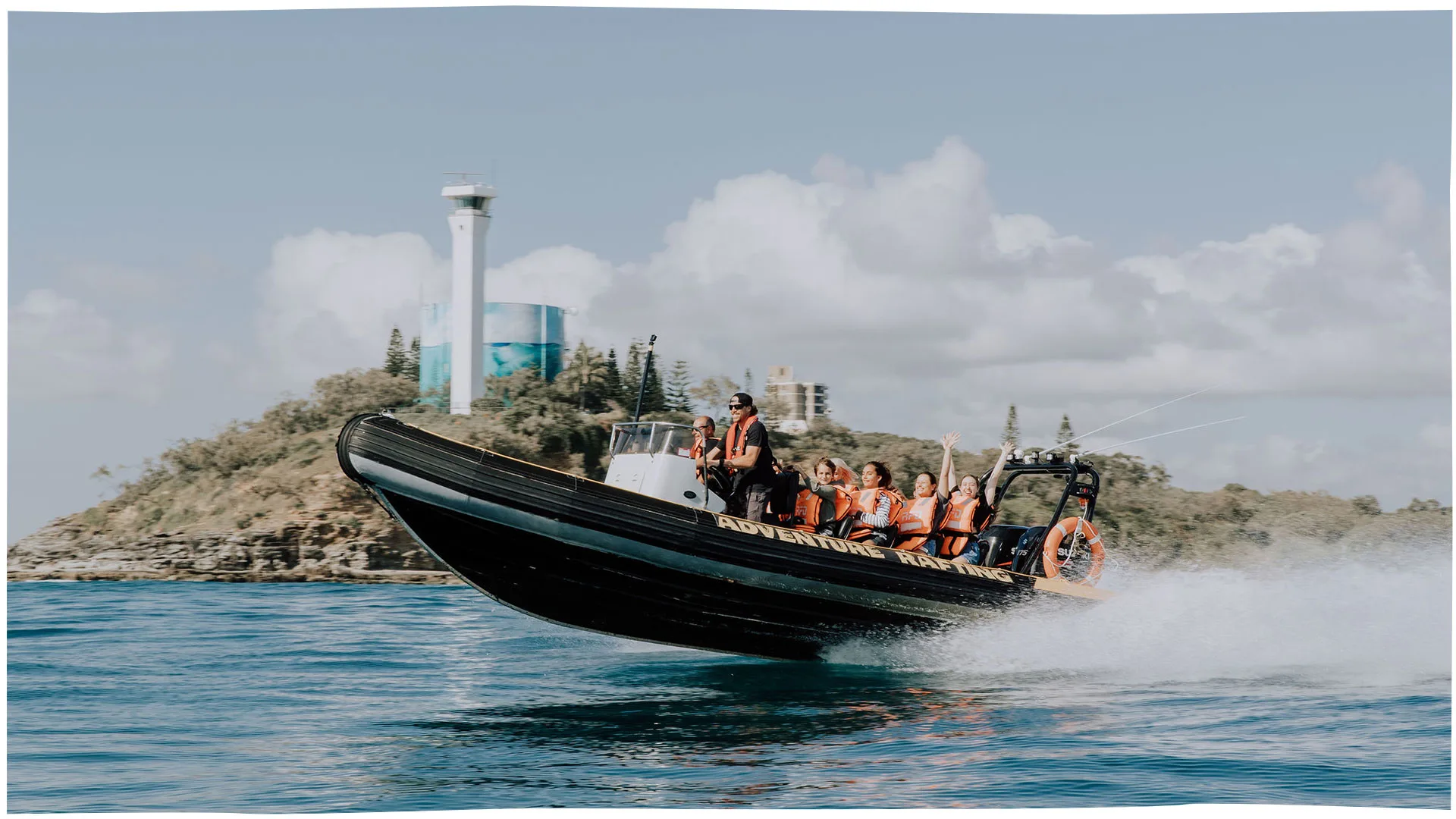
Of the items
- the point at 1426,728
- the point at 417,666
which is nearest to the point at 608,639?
the point at 417,666

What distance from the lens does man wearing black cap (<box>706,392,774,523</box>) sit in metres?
8.94

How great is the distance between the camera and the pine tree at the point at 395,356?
3600 cm

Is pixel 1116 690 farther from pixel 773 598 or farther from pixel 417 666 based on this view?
pixel 417 666

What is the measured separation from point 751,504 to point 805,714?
1.64 metres

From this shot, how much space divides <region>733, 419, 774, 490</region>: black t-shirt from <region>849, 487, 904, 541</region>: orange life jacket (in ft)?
2.43

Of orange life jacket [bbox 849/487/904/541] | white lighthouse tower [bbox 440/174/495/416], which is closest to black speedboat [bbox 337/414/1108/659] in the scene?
orange life jacket [bbox 849/487/904/541]

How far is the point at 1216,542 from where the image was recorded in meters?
30.1

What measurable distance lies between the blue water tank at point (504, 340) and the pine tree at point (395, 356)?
161cm

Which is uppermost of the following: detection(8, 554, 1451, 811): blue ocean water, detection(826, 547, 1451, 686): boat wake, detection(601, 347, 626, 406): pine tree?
detection(601, 347, 626, 406): pine tree

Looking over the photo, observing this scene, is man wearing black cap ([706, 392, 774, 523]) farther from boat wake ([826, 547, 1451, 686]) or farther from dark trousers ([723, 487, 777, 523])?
boat wake ([826, 547, 1451, 686])

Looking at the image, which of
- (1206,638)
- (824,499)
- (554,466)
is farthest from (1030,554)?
(554,466)

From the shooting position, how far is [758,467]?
919 cm

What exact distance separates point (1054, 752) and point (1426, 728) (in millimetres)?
2405

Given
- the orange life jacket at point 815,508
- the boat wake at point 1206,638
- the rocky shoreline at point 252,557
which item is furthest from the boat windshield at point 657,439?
the rocky shoreline at point 252,557
